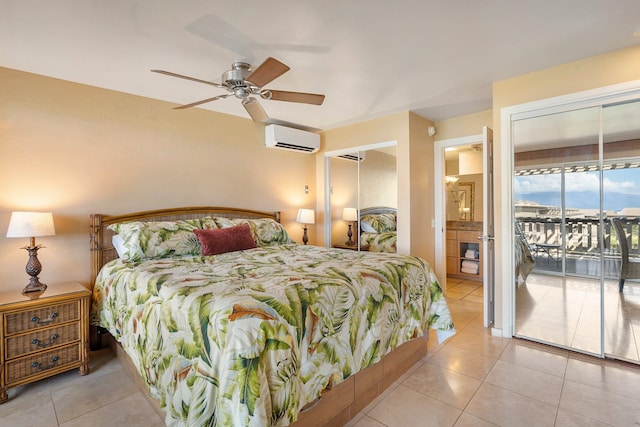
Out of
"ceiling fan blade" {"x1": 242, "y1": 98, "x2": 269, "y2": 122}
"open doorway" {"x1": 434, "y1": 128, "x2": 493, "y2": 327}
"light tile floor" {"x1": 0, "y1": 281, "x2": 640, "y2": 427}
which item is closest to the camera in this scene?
"light tile floor" {"x1": 0, "y1": 281, "x2": 640, "y2": 427}

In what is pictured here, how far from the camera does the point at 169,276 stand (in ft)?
6.66

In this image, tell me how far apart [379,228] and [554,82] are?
2.42 metres

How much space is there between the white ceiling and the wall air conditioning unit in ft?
3.87

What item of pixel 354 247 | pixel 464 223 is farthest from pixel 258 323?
pixel 464 223

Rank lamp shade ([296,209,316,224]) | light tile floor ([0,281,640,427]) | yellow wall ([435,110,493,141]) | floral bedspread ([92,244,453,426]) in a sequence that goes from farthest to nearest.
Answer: lamp shade ([296,209,316,224]), yellow wall ([435,110,493,141]), light tile floor ([0,281,640,427]), floral bedspread ([92,244,453,426])

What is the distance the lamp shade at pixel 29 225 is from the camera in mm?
→ 2285

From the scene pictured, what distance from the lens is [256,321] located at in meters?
1.32

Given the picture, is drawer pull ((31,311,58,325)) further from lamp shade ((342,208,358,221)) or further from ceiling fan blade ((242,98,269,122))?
lamp shade ((342,208,358,221))

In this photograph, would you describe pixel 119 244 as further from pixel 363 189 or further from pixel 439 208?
pixel 439 208

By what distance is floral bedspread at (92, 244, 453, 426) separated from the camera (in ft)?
4.21

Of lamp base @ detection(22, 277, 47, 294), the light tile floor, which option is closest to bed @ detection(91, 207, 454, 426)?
the light tile floor

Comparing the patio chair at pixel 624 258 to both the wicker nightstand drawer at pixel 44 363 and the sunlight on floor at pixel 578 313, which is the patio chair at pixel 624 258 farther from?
the wicker nightstand drawer at pixel 44 363

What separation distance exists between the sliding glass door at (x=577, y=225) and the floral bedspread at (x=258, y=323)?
110 cm

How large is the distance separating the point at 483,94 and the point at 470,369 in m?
2.71
